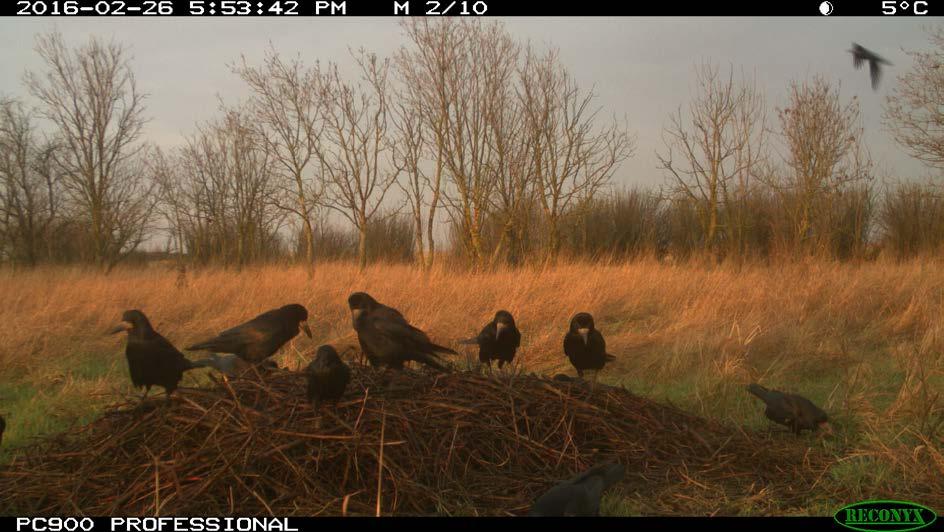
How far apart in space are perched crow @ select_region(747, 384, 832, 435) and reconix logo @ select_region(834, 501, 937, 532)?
1068 mm

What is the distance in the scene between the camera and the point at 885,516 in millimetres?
2588

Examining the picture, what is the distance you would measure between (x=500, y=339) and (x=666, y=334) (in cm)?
271

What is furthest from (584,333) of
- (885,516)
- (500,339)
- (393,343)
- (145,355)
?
(145,355)

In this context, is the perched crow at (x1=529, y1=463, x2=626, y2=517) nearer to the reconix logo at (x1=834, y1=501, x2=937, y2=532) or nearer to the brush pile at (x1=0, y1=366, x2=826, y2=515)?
the brush pile at (x1=0, y1=366, x2=826, y2=515)

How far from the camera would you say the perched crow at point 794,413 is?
12.5ft

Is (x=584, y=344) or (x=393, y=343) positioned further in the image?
(x=584, y=344)

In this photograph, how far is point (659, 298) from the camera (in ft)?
30.9

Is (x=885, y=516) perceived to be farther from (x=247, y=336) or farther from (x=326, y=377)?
(x=247, y=336)

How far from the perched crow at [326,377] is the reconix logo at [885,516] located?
2.08m

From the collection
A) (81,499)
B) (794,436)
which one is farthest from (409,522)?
(794,436)

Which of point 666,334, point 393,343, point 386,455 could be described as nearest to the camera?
point 386,455

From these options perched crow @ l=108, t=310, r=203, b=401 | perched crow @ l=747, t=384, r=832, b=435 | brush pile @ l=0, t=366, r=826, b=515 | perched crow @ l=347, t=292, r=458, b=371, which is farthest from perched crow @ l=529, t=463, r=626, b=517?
perched crow @ l=108, t=310, r=203, b=401

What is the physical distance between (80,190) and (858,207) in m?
22.6

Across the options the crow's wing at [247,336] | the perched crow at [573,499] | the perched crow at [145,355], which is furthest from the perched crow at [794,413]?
the perched crow at [145,355]
